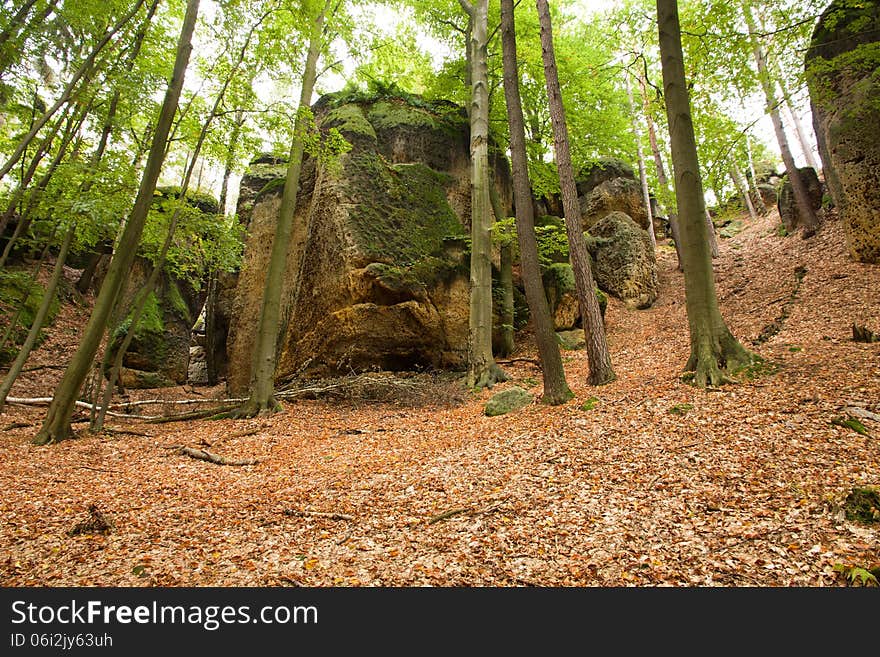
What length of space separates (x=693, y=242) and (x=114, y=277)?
9.56 meters

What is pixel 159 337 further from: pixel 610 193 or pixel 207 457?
pixel 610 193

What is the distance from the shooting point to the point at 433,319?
11305 millimetres

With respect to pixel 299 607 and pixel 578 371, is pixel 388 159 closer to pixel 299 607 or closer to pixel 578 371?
pixel 578 371

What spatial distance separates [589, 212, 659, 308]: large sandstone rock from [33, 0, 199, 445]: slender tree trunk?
14.5 meters

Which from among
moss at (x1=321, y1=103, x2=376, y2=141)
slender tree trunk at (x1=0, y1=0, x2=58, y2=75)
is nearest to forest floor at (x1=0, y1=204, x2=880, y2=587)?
slender tree trunk at (x1=0, y1=0, x2=58, y2=75)

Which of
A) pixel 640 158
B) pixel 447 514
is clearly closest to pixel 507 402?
pixel 447 514

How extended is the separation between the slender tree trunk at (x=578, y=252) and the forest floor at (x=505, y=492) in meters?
0.57

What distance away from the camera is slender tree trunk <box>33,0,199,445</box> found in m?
6.80

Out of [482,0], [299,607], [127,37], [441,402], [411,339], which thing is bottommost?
[299,607]

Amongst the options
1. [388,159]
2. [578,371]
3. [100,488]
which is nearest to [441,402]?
[578,371]

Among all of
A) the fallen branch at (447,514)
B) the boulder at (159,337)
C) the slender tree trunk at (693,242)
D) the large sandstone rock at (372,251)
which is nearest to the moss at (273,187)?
the large sandstone rock at (372,251)

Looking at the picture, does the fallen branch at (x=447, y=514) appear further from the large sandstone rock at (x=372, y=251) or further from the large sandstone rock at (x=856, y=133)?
the large sandstone rock at (x=856, y=133)

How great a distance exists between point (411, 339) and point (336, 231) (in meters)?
3.52

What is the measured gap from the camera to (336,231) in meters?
10.9
